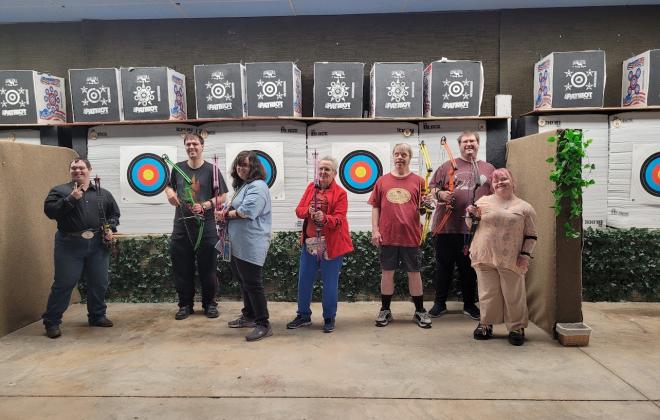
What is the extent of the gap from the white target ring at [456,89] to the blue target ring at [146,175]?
9.42ft

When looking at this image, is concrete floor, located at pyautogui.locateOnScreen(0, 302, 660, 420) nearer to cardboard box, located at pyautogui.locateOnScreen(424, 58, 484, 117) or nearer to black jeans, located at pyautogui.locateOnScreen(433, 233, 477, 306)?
black jeans, located at pyautogui.locateOnScreen(433, 233, 477, 306)

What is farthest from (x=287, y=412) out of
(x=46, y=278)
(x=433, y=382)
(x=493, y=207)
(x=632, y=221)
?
(x=632, y=221)

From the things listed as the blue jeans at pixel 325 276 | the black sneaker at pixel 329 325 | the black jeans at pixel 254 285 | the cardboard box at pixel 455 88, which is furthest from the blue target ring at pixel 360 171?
the black jeans at pixel 254 285

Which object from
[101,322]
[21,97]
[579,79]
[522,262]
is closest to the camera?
[522,262]

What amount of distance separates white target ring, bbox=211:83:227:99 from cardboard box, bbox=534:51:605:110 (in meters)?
3.08

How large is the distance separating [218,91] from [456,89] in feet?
7.44

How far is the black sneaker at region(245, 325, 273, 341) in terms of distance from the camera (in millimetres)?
3344

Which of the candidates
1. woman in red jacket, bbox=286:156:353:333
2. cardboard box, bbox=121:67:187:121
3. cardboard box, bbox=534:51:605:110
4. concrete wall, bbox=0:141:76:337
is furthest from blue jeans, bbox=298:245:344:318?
cardboard box, bbox=534:51:605:110

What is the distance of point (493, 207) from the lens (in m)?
3.21

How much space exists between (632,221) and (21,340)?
5285 mm

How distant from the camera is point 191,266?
3.95 meters

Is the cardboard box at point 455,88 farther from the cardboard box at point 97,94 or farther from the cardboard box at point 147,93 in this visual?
the cardboard box at point 97,94

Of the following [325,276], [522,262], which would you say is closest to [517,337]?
[522,262]

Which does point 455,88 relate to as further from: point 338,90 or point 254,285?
point 254,285
